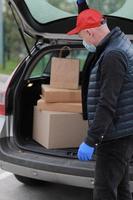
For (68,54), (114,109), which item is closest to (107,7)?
(68,54)

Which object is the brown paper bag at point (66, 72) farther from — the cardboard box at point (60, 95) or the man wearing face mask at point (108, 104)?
the man wearing face mask at point (108, 104)

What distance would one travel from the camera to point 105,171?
11.9 feet

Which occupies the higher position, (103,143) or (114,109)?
(114,109)

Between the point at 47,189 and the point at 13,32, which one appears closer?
the point at 47,189

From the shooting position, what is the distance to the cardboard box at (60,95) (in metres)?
4.94

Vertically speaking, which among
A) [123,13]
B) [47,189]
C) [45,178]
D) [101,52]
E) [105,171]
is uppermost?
[123,13]

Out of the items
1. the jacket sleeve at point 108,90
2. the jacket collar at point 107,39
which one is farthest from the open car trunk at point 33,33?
the jacket sleeve at point 108,90

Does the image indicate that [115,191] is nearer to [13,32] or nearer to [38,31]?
[38,31]

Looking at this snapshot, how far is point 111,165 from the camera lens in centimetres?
360

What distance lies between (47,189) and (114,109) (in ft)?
7.09

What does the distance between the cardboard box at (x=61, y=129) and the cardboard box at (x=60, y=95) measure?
0.15 meters

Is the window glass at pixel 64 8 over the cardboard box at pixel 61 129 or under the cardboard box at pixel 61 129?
over

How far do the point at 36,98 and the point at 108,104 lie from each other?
6.45 feet

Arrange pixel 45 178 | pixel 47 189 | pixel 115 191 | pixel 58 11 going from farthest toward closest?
1. pixel 47 189
2. pixel 58 11
3. pixel 45 178
4. pixel 115 191
